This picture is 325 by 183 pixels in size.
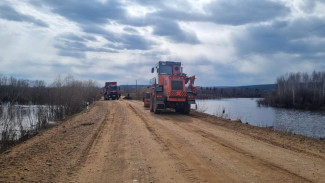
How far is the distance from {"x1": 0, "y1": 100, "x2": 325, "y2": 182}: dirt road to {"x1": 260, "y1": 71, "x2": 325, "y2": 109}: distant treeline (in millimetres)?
60209

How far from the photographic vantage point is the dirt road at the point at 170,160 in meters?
5.97

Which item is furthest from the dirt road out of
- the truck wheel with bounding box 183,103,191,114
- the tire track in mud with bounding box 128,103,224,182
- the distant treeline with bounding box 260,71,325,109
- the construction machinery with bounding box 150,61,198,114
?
the distant treeline with bounding box 260,71,325,109

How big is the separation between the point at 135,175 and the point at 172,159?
1.58m

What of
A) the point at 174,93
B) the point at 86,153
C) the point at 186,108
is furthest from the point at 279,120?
the point at 86,153

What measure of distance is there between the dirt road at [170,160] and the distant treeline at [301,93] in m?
60.2

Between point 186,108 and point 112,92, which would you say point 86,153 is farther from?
point 112,92

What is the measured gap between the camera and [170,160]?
23.7ft

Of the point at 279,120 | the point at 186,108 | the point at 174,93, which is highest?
the point at 174,93

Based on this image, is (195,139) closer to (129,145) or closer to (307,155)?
(129,145)

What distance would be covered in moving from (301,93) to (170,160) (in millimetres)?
72026

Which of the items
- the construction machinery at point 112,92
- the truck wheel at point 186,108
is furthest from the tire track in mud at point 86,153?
the construction machinery at point 112,92

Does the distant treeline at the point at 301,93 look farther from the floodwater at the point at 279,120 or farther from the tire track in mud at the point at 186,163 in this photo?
the tire track in mud at the point at 186,163

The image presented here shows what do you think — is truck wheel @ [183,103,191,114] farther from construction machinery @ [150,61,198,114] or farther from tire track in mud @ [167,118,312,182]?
tire track in mud @ [167,118,312,182]

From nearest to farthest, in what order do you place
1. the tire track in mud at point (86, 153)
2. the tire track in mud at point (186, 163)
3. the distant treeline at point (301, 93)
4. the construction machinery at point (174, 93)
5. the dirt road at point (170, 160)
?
the tire track in mud at point (186, 163), the dirt road at point (170, 160), the tire track in mud at point (86, 153), the construction machinery at point (174, 93), the distant treeline at point (301, 93)
